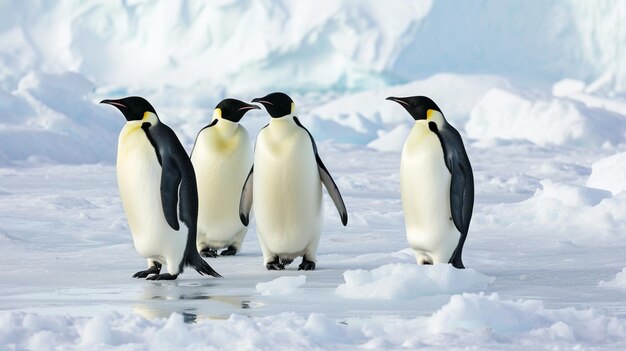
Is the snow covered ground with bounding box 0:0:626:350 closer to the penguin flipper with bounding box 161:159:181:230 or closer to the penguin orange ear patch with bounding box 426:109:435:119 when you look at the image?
the penguin flipper with bounding box 161:159:181:230

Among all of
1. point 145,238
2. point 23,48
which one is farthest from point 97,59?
point 145,238

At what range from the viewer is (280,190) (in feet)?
16.1

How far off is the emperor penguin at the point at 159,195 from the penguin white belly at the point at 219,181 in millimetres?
1039

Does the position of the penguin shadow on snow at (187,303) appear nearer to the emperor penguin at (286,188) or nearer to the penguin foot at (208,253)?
the emperor penguin at (286,188)

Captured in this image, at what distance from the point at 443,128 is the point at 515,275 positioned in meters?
0.69

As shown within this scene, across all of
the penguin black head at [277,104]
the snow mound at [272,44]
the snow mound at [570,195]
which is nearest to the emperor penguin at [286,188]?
the penguin black head at [277,104]

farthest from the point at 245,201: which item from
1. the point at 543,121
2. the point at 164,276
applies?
the point at 543,121

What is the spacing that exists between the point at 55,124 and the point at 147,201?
11.0 meters

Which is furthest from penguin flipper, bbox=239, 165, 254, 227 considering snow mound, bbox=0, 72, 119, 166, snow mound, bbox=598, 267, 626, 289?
snow mound, bbox=0, 72, 119, 166

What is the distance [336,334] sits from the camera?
2.85 meters

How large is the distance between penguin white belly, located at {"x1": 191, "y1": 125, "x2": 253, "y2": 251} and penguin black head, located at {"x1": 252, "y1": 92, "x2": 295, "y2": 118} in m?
0.73

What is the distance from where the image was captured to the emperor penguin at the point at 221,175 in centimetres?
557

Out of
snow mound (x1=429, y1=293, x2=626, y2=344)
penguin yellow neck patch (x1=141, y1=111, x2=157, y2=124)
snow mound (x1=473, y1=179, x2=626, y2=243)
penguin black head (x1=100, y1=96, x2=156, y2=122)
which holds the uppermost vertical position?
penguin black head (x1=100, y1=96, x2=156, y2=122)

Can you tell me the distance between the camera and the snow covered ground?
118 inches
